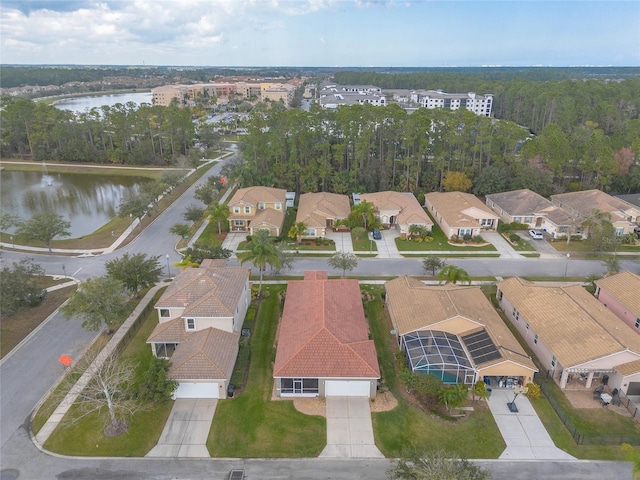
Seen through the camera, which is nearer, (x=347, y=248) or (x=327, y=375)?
(x=327, y=375)

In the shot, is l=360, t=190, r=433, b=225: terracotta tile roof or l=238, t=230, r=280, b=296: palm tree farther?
l=360, t=190, r=433, b=225: terracotta tile roof

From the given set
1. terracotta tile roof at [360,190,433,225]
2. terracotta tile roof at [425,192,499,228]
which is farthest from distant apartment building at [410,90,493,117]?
terracotta tile roof at [360,190,433,225]

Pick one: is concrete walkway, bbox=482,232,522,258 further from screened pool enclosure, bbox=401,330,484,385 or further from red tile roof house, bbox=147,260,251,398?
red tile roof house, bbox=147,260,251,398

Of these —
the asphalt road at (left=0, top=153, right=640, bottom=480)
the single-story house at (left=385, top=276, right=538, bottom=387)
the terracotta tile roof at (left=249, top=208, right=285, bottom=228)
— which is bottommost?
the asphalt road at (left=0, top=153, right=640, bottom=480)

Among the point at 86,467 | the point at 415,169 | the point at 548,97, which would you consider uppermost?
the point at 548,97

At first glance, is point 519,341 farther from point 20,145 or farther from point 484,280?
point 20,145

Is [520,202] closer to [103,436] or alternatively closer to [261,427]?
[261,427]

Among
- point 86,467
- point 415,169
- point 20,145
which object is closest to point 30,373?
point 86,467

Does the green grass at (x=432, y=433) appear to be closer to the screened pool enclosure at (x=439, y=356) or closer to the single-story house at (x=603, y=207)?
the screened pool enclosure at (x=439, y=356)
